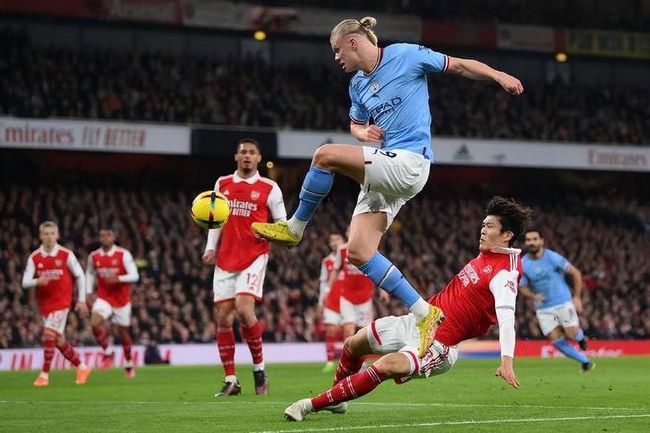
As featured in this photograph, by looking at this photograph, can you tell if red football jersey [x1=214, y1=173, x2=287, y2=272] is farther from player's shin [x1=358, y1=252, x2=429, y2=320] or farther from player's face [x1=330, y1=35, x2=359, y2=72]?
player's face [x1=330, y1=35, x2=359, y2=72]

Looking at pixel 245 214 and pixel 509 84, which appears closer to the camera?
pixel 509 84

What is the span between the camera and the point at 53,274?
17906 mm

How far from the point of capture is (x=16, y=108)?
1208 inches

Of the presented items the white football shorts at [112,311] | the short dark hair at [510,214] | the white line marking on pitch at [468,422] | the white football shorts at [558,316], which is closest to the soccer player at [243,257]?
the short dark hair at [510,214]

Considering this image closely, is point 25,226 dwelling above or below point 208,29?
below

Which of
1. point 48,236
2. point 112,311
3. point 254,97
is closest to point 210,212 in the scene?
point 48,236

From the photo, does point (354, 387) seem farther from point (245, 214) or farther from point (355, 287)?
point (355, 287)

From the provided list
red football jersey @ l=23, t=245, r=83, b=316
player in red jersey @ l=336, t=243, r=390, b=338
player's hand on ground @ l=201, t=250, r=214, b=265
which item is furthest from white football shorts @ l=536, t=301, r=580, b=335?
player's hand on ground @ l=201, t=250, r=214, b=265

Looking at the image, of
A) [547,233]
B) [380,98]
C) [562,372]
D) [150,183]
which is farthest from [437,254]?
[380,98]

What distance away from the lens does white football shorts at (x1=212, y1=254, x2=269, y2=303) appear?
1335cm

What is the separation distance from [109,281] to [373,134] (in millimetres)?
10956

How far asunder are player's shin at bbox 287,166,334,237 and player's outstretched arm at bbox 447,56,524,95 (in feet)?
4.15

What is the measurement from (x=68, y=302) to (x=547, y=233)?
73.5ft

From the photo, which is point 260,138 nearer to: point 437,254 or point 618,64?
point 437,254
